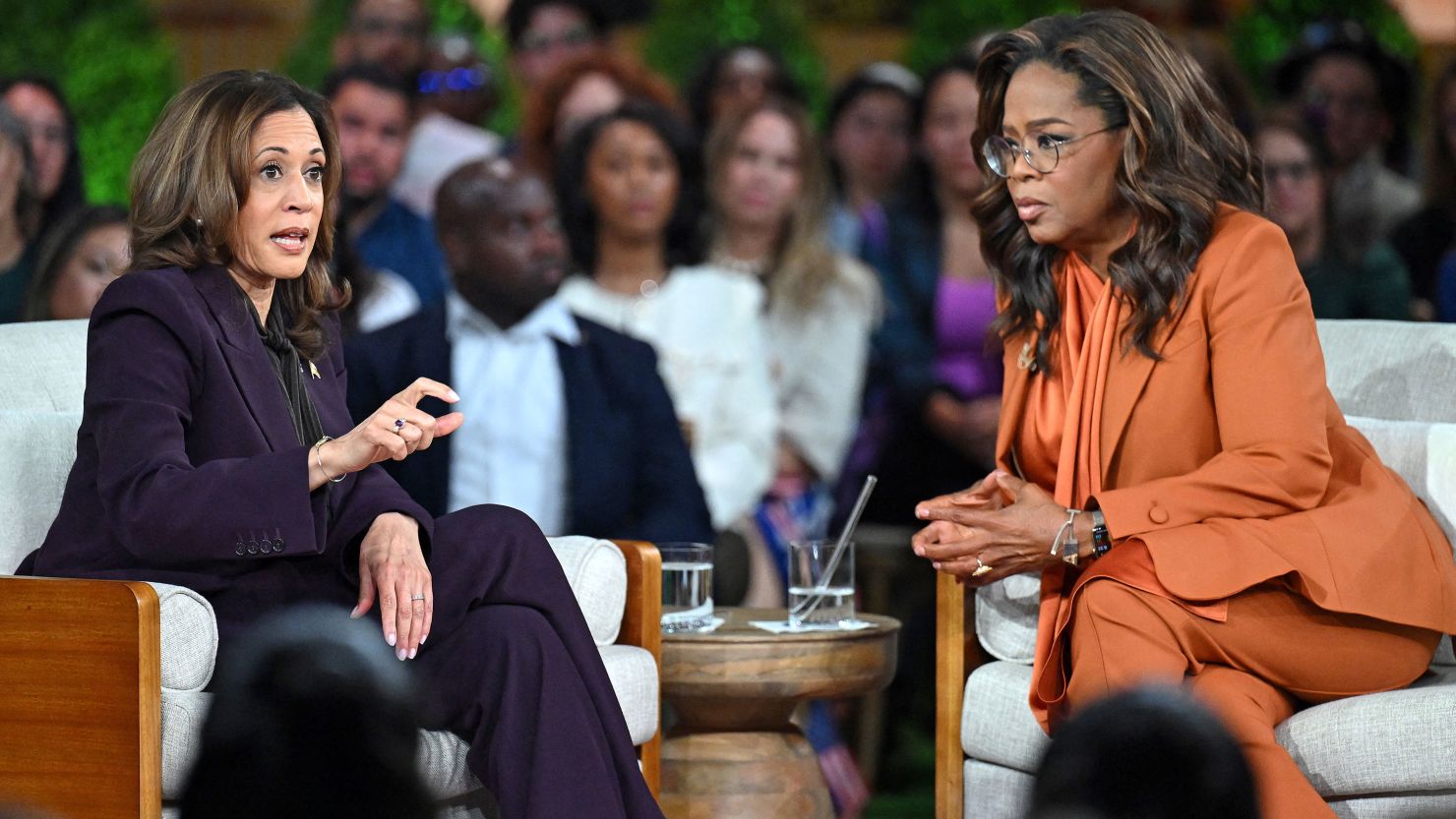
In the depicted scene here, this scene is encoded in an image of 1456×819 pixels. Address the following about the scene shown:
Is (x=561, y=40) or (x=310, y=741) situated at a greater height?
(x=561, y=40)

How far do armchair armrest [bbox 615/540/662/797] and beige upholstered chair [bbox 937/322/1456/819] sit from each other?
55 cm

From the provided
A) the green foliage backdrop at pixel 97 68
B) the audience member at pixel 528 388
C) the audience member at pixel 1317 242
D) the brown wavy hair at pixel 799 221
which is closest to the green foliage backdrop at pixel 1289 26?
the audience member at pixel 1317 242

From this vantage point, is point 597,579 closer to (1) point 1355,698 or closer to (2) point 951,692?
(2) point 951,692

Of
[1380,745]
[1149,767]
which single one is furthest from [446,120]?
[1149,767]

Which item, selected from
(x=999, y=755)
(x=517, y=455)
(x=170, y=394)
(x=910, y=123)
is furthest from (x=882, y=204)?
(x=170, y=394)

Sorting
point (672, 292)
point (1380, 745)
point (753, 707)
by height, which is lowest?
point (753, 707)

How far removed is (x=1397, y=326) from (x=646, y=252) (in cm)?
264

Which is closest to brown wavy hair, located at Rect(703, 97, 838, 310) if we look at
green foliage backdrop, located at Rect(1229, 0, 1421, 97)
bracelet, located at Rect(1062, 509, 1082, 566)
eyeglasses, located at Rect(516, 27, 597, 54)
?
eyeglasses, located at Rect(516, 27, 597, 54)

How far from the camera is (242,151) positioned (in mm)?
3102

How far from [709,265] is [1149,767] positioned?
14.8ft

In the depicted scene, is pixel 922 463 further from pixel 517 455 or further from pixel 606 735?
pixel 606 735

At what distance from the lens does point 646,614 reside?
3545 mm

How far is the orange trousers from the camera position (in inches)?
119

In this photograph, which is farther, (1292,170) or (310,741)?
(1292,170)
